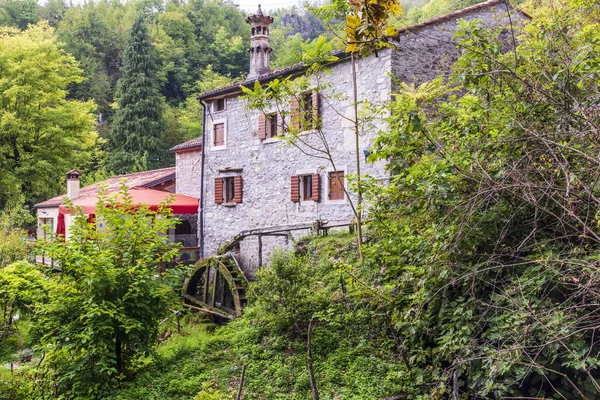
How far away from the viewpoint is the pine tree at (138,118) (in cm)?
3139

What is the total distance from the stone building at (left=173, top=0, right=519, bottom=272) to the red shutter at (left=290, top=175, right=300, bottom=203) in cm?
3

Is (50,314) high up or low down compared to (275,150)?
down

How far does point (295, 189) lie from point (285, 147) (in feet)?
3.61

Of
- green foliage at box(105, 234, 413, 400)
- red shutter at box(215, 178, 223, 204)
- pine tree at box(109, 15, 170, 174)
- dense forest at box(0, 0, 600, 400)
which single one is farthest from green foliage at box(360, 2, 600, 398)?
pine tree at box(109, 15, 170, 174)

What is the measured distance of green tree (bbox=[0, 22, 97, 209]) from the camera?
2019cm

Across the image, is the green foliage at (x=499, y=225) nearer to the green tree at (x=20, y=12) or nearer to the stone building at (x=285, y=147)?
the stone building at (x=285, y=147)

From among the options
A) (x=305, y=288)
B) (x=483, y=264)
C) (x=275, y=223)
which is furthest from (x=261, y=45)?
(x=483, y=264)

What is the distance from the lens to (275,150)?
46.3 ft

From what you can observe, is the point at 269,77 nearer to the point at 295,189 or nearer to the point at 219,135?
the point at 295,189

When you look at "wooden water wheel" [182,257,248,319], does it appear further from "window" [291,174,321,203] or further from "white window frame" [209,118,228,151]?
"white window frame" [209,118,228,151]

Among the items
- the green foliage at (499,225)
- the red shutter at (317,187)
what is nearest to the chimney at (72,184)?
the red shutter at (317,187)

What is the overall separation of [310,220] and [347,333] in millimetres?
6192

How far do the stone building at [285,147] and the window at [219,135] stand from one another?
0.10 feet

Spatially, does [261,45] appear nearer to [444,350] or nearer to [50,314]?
[50,314]
